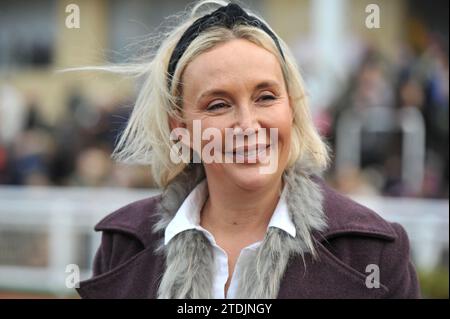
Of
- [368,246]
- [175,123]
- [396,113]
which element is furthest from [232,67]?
[396,113]

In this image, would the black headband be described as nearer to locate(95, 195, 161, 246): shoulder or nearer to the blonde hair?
the blonde hair

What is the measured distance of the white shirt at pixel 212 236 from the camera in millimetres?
2301

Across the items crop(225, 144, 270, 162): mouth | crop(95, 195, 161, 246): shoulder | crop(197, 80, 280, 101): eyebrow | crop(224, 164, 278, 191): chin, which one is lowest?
crop(95, 195, 161, 246): shoulder

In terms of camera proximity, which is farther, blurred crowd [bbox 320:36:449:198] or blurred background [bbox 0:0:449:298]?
blurred crowd [bbox 320:36:449:198]

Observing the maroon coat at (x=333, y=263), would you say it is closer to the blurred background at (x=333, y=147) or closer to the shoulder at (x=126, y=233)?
the shoulder at (x=126, y=233)

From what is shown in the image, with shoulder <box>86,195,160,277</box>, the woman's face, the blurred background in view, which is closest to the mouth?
the woman's face

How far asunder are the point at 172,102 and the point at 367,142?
21.6ft

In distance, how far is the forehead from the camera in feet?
7.20

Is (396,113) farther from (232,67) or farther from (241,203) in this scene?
(232,67)

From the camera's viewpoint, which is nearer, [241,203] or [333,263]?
[333,263]

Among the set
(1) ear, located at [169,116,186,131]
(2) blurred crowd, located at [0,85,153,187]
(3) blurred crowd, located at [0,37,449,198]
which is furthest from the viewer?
(2) blurred crowd, located at [0,85,153,187]

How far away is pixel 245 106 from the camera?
2191mm

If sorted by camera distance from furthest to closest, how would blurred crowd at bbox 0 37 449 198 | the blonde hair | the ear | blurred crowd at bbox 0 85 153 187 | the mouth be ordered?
blurred crowd at bbox 0 85 153 187, blurred crowd at bbox 0 37 449 198, the ear, the blonde hair, the mouth

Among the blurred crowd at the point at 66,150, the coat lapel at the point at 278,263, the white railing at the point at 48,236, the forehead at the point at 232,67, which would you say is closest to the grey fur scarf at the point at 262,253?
the coat lapel at the point at 278,263
